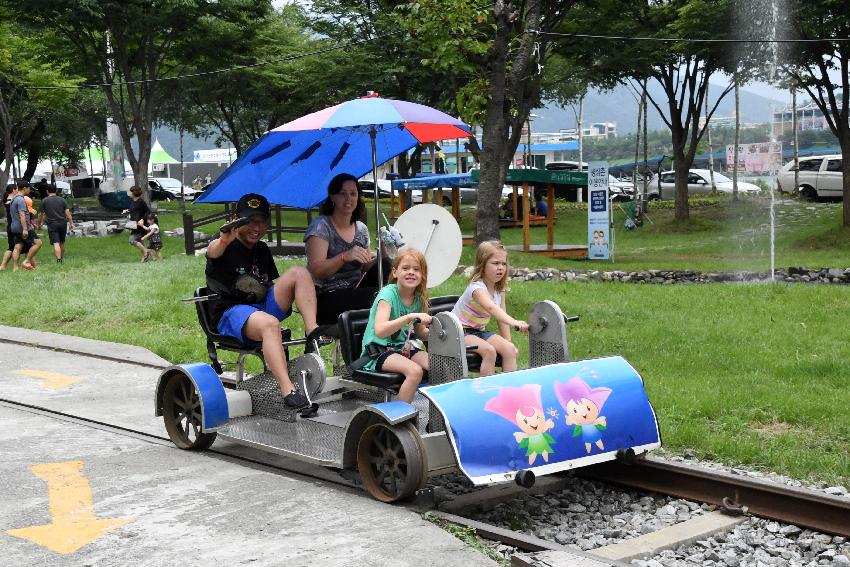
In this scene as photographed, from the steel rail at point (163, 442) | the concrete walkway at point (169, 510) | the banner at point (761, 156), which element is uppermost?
the banner at point (761, 156)

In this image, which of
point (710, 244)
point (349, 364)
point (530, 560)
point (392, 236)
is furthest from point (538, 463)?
point (710, 244)

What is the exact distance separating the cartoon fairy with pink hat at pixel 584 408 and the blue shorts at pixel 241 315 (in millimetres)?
2464

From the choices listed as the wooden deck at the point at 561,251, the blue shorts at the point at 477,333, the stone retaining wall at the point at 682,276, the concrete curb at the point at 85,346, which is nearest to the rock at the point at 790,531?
the blue shorts at the point at 477,333

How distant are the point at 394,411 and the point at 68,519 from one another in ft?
6.07

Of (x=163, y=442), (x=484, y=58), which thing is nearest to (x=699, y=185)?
(x=484, y=58)

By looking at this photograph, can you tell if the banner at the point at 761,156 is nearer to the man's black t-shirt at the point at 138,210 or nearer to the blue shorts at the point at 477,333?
the man's black t-shirt at the point at 138,210

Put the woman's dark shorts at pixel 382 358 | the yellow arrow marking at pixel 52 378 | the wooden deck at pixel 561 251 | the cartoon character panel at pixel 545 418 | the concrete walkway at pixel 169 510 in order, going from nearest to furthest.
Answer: the concrete walkway at pixel 169 510 → the cartoon character panel at pixel 545 418 → the woman's dark shorts at pixel 382 358 → the yellow arrow marking at pixel 52 378 → the wooden deck at pixel 561 251

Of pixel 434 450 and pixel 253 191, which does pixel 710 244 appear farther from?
pixel 434 450

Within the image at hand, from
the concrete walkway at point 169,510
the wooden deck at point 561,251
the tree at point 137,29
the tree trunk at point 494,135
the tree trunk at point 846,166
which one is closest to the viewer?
the concrete walkway at point 169,510

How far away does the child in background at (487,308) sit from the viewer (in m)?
6.96

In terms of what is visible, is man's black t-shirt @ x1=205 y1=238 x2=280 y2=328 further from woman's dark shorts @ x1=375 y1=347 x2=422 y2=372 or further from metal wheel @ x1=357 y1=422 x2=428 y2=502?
metal wheel @ x1=357 y1=422 x2=428 y2=502

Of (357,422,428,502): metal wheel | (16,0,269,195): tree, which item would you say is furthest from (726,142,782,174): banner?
(357,422,428,502): metal wheel

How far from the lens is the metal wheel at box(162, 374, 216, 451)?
7.66m

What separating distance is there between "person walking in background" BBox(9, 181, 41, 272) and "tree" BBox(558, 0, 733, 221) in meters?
14.7
